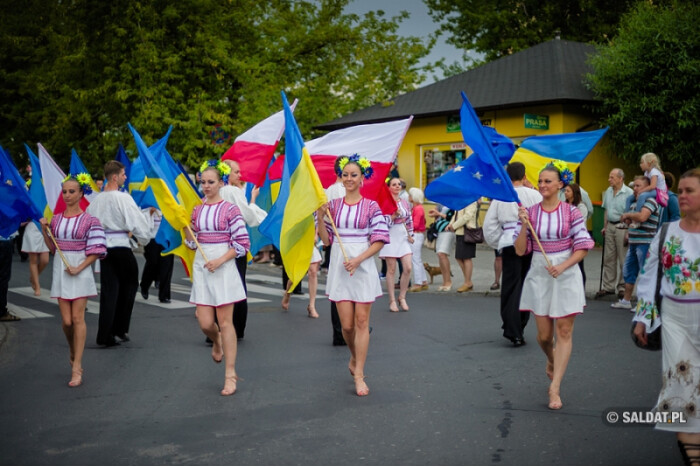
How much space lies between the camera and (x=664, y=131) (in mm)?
22172

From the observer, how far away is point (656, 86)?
71.6ft

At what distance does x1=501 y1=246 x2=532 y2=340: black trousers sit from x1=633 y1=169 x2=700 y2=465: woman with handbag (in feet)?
13.7

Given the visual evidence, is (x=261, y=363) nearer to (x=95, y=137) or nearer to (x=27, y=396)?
(x=27, y=396)

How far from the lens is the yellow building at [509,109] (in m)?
23.5

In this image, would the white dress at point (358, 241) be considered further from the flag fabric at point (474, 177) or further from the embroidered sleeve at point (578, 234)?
the embroidered sleeve at point (578, 234)

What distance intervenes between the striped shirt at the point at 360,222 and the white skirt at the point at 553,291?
1.29 meters

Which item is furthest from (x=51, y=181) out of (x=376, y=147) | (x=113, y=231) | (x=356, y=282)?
(x=356, y=282)

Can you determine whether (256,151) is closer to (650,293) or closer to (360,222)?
(360,222)

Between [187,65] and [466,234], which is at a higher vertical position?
[187,65]

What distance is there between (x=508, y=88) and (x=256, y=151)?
55.3 feet

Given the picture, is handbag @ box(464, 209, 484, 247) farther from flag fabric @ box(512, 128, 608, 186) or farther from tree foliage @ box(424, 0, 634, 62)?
tree foliage @ box(424, 0, 634, 62)

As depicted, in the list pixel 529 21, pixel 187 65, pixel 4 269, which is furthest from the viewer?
pixel 529 21

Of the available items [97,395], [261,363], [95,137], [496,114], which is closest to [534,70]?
[496,114]

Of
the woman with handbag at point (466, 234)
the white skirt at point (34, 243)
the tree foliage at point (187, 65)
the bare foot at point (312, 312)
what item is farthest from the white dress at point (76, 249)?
the tree foliage at point (187, 65)
